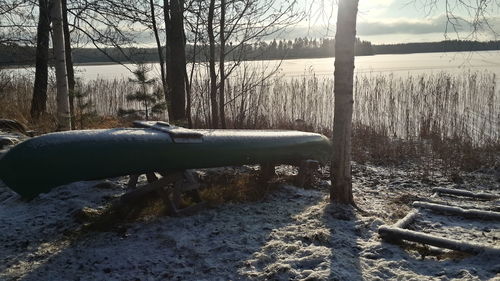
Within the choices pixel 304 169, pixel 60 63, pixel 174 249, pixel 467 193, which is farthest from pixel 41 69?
pixel 467 193

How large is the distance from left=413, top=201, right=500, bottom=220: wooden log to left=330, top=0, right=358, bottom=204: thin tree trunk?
0.80 metres

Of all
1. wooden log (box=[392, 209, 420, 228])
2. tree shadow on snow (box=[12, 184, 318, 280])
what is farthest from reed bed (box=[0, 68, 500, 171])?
tree shadow on snow (box=[12, 184, 318, 280])

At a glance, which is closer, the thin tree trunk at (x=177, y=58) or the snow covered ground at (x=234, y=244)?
the snow covered ground at (x=234, y=244)

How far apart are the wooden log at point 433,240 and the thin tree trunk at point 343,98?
87 centimetres

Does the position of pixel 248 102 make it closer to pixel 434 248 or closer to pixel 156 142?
pixel 156 142

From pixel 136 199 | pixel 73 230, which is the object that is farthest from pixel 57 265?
pixel 136 199

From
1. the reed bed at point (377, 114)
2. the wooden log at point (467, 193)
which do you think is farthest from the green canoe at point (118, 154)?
the reed bed at point (377, 114)

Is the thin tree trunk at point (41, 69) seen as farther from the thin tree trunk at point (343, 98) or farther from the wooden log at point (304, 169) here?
the thin tree trunk at point (343, 98)

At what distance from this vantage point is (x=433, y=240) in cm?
332

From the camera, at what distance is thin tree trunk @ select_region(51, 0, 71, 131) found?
623 centimetres

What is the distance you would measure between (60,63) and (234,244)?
4.49m

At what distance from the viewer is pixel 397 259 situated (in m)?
3.18

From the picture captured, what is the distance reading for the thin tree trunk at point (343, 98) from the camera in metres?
4.15

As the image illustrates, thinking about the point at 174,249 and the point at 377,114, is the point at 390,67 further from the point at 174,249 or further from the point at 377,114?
the point at 174,249
